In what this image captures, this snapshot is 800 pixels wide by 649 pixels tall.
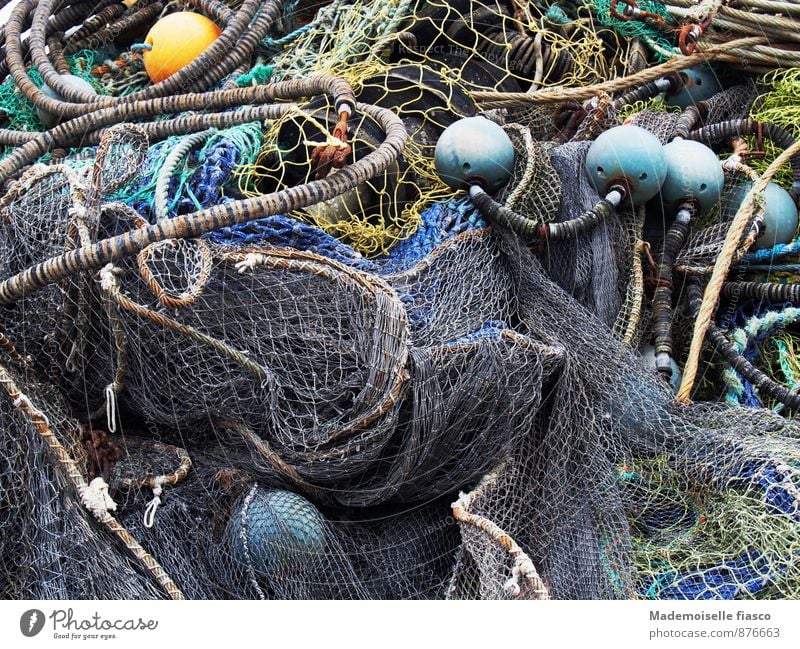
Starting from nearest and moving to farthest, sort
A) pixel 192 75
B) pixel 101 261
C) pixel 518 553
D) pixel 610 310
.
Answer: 1. pixel 518 553
2. pixel 101 261
3. pixel 610 310
4. pixel 192 75

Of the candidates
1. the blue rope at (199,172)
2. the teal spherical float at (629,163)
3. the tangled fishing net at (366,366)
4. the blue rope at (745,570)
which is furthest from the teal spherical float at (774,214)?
the blue rope at (199,172)

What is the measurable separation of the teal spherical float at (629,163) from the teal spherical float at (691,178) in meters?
0.09

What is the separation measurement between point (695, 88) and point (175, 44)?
178 cm

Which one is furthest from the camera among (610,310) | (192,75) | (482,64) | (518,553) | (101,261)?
(482,64)

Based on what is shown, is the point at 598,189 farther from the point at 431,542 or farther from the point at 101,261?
the point at 101,261

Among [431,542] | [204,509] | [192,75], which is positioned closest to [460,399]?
[431,542]

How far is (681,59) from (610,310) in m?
1.09

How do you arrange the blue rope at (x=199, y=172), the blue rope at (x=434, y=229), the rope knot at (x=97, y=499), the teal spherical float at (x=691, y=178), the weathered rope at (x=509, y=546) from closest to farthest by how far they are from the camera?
the weathered rope at (x=509, y=546) < the rope knot at (x=97, y=499) < the blue rope at (x=199, y=172) < the blue rope at (x=434, y=229) < the teal spherical float at (x=691, y=178)

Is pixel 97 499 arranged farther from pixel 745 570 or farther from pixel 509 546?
pixel 745 570

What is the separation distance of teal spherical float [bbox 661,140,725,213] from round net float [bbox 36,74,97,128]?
1885 millimetres

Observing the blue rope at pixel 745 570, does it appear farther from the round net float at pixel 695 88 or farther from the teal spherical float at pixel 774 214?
the round net float at pixel 695 88

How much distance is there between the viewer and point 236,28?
165 inches

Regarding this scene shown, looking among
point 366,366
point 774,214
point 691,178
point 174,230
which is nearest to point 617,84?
point 691,178

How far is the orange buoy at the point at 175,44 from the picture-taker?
4.23 metres
